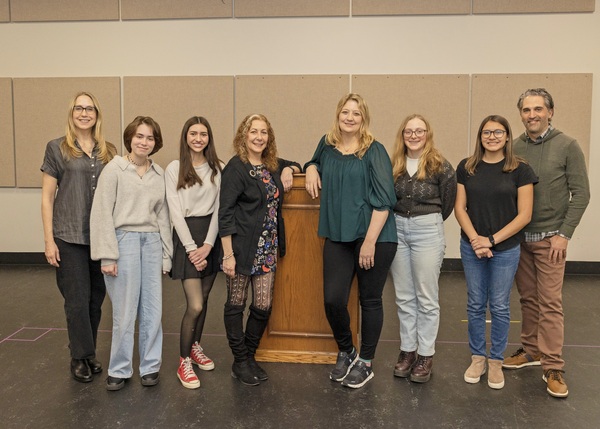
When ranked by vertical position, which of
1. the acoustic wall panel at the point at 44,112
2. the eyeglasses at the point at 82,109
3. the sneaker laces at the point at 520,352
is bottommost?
the sneaker laces at the point at 520,352

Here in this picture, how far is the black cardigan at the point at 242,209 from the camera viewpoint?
2869 mm

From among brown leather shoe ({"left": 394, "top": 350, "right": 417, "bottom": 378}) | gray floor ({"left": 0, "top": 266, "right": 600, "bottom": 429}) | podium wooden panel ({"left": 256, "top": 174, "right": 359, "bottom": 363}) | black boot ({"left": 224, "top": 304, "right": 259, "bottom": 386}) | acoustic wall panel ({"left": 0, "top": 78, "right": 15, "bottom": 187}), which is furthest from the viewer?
acoustic wall panel ({"left": 0, "top": 78, "right": 15, "bottom": 187})

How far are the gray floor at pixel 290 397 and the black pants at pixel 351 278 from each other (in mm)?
410

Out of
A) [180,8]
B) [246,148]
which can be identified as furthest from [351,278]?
[180,8]

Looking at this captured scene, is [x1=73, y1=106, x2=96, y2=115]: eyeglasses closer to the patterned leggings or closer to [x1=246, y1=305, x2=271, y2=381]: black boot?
the patterned leggings

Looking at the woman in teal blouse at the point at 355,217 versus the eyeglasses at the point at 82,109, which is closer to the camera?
the woman in teal blouse at the point at 355,217

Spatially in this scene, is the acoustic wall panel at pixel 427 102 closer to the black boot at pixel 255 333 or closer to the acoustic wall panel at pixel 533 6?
the acoustic wall panel at pixel 533 6

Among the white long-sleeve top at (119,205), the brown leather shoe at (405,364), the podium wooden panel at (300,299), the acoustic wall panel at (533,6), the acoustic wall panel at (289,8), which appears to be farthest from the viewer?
the acoustic wall panel at (289,8)

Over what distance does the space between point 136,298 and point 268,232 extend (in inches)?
31.9

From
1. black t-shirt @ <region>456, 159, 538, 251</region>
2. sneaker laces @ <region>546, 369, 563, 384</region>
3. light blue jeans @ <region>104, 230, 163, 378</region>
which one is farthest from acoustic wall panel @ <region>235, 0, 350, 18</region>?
sneaker laces @ <region>546, 369, 563, 384</region>

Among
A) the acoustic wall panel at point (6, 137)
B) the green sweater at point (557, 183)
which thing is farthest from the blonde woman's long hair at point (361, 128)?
the acoustic wall panel at point (6, 137)

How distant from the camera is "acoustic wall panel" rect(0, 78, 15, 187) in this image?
246 inches

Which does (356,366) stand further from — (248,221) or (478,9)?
(478,9)

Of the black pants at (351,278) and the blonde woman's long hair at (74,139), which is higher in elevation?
the blonde woman's long hair at (74,139)
